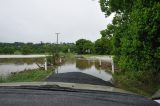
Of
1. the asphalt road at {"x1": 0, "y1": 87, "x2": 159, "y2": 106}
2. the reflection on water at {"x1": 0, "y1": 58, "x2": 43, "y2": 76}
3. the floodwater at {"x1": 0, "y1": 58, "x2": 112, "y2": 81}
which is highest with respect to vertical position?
the asphalt road at {"x1": 0, "y1": 87, "x2": 159, "y2": 106}

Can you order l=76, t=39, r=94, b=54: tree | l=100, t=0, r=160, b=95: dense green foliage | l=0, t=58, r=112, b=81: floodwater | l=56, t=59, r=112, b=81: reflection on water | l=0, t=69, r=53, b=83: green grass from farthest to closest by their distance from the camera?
l=76, t=39, r=94, b=54: tree, l=0, t=58, r=112, b=81: floodwater, l=56, t=59, r=112, b=81: reflection on water, l=0, t=69, r=53, b=83: green grass, l=100, t=0, r=160, b=95: dense green foliage

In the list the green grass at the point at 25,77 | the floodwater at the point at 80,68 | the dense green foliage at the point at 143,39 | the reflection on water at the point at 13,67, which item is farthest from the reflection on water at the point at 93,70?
the dense green foliage at the point at 143,39

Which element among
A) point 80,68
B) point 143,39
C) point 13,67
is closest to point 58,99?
point 143,39

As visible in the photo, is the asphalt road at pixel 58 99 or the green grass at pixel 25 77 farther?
the green grass at pixel 25 77

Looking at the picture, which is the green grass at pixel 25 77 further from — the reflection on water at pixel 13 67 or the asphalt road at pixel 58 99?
the asphalt road at pixel 58 99

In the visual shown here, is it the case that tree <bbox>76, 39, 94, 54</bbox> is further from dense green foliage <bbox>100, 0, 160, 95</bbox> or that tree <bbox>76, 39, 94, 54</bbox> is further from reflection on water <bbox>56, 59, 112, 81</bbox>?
dense green foliage <bbox>100, 0, 160, 95</bbox>

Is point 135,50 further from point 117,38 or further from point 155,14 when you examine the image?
point 117,38

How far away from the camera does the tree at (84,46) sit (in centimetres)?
11819

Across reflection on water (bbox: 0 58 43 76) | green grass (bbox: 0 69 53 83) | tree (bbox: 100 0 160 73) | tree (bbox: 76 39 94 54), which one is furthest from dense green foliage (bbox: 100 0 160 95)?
tree (bbox: 76 39 94 54)

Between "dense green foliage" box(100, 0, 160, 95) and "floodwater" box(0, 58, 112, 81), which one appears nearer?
"dense green foliage" box(100, 0, 160, 95)

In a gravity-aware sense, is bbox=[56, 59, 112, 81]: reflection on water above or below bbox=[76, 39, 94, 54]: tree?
below

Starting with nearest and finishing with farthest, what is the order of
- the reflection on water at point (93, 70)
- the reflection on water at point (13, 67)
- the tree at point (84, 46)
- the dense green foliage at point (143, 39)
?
the dense green foliage at point (143, 39)
the reflection on water at point (93, 70)
the reflection on water at point (13, 67)
the tree at point (84, 46)

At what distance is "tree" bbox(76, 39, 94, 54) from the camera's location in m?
118

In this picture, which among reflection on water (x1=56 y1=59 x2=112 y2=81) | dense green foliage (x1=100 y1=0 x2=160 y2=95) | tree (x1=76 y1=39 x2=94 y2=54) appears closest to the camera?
dense green foliage (x1=100 y1=0 x2=160 y2=95)
